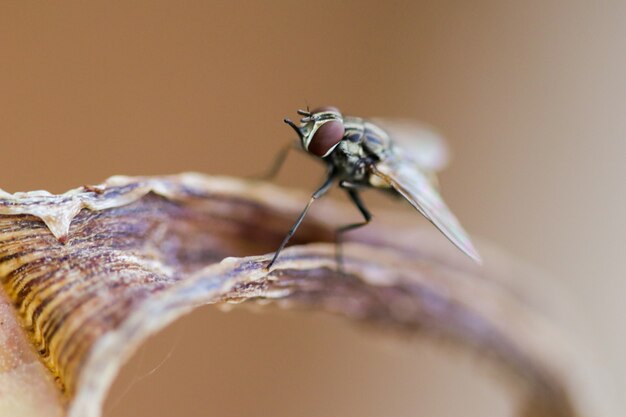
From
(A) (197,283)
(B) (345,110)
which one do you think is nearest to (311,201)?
(A) (197,283)

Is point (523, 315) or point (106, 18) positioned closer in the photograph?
point (523, 315)

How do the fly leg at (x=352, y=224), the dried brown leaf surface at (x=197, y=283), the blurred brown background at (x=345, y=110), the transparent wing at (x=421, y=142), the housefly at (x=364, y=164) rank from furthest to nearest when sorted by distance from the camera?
the transparent wing at (x=421, y=142), the blurred brown background at (x=345, y=110), the housefly at (x=364, y=164), the fly leg at (x=352, y=224), the dried brown leaf surface at (x=197, y=283)

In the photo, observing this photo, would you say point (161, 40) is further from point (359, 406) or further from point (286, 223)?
point (359, 406)

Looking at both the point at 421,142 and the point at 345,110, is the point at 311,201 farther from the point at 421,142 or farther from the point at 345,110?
the point at 345,110

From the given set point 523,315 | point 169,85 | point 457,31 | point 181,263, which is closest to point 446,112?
point 457,31

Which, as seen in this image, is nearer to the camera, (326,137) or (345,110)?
(326,137)

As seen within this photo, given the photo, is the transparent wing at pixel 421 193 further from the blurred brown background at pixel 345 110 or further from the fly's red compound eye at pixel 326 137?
the blurred brown background at pixel 345 110

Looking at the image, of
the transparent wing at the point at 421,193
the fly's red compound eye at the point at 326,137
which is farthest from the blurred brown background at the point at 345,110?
the fly's red compound eye at the point at 326,137
